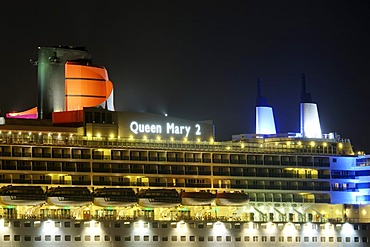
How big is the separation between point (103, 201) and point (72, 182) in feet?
10.8

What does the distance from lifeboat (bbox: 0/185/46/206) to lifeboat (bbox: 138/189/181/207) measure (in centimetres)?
888

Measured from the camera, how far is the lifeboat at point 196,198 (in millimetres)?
110500

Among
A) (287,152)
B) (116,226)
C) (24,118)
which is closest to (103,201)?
(116,226)

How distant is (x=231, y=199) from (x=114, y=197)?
38.5 ft

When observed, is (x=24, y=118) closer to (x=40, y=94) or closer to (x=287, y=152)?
(x=40, y=94)

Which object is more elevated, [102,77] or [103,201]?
[102,77]

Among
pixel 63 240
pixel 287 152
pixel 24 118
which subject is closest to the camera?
pixel 63 240

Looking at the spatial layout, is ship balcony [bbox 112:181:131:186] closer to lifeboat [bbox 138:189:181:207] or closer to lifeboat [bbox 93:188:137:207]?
lifeboat [bbox 138:189:181:207]

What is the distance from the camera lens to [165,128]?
114 metres

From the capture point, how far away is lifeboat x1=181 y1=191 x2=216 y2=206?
363 ft

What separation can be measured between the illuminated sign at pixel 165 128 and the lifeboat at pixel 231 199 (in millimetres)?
6114

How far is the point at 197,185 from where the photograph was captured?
114 meters

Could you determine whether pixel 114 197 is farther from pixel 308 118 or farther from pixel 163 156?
pixel 308 118

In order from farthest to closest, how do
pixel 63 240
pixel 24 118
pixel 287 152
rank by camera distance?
pixel 287 152 < pixel 24 118 < pixel 63 240
